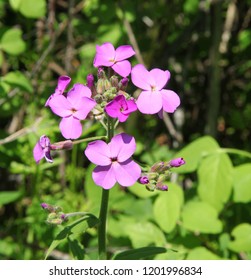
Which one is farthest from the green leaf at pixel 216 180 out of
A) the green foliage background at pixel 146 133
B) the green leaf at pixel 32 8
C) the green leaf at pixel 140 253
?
the green leaf at pixel 32 8

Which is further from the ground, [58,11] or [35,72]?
[58,11]

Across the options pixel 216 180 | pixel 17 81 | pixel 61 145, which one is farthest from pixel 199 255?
pixel 17 81

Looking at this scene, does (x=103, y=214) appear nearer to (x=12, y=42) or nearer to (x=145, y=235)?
(x=145, y=235)

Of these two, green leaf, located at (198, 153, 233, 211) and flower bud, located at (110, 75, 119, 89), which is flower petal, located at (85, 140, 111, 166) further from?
green leaf, located at (198, 153, 233, 211)

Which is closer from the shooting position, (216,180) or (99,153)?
(99,153)
